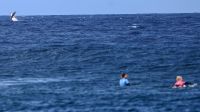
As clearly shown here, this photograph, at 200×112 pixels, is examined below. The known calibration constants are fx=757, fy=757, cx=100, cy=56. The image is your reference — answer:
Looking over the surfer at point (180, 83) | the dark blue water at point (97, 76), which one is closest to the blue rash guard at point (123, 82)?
the dark blue water at point (97, 76)

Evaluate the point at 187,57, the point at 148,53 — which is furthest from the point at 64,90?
the point at 148,53

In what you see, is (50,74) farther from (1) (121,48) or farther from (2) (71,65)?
(1) (121,48)

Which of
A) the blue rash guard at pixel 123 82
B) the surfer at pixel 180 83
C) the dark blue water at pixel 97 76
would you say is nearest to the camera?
the dark blue water at pixel 97 76

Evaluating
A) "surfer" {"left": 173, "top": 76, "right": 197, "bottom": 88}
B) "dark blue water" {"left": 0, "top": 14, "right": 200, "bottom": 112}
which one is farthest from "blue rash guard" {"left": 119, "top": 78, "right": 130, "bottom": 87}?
"surfer" {"left": 173, "top": 76, "right": 197, "bottom": 88}

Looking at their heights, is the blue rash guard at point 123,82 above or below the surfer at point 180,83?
above

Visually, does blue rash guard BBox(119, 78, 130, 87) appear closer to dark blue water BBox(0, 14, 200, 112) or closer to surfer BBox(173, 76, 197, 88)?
dark blue water BBox(0, 14, 200, 112)

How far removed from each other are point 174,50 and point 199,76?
762 inches

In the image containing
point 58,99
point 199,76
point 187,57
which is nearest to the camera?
point 58,99

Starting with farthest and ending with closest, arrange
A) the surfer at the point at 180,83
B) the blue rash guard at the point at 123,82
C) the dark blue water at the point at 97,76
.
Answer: the blue rash guard at the point at 123,82, the surfer at the point at 180,83, the dark blue water at the point at 97,76

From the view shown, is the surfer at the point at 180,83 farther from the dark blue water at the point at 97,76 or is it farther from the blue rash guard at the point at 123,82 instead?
the blue rash guard at the point at 123,82

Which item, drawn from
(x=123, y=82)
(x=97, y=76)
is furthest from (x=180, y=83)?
(x=97, y=76)

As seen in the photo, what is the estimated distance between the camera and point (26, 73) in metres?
43.9

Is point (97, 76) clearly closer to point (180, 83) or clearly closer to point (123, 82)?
point (123, 82)

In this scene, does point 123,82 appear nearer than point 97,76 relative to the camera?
Yes
